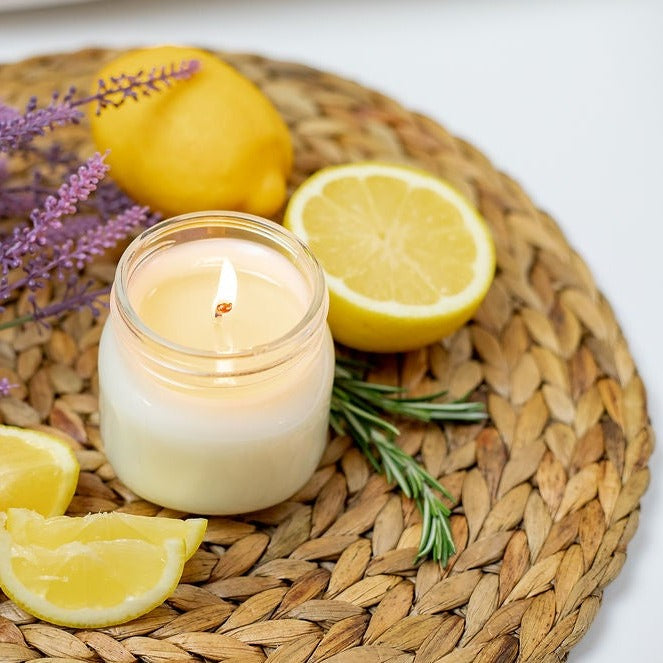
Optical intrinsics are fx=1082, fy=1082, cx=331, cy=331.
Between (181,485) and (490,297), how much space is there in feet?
1.69

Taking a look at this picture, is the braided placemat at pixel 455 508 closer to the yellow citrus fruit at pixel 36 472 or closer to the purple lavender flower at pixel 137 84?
the yellow citrus fruit at pixel 36 472

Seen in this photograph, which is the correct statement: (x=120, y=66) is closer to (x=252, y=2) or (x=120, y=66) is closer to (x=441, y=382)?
(x=441, y=382)

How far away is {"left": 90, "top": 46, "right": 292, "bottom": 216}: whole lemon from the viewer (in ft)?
4.30

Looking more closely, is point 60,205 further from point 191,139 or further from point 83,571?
point 83,571

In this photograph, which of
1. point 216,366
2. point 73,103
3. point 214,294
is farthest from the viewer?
point 73,103

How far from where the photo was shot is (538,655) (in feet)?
3.53

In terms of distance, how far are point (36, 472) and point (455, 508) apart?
1.50 feet

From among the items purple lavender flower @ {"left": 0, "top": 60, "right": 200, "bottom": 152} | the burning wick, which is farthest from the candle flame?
purple lavender flower @ {"left": 0, "top": 60, "right": 200, "bottom": 152}

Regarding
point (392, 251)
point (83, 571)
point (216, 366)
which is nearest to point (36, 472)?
point (83, 571)

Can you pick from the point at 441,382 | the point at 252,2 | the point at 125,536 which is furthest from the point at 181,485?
the point at 252,2

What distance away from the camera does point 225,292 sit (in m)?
1.11

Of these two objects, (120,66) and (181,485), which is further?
(120,66)

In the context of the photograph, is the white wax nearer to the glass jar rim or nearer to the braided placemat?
the glass jar rim

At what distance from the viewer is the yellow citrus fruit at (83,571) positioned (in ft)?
3.36
